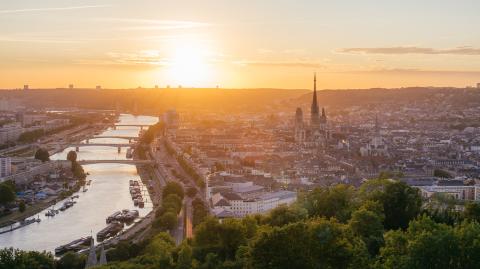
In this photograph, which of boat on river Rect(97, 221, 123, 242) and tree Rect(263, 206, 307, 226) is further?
boat on river Rect(97, 221, 123, 242)

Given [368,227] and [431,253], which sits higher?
→ [431,253]

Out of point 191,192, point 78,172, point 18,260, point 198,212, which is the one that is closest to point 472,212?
point 18,260

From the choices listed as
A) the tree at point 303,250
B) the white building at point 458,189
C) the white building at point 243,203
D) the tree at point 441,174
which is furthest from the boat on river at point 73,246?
the tree at point 441,174

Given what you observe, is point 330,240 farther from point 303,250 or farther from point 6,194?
point 6,194

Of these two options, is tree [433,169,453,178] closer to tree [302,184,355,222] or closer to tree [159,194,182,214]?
tree [159,194,182,214]

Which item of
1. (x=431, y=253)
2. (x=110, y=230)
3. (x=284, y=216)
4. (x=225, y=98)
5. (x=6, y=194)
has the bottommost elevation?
(x=110, y=230)

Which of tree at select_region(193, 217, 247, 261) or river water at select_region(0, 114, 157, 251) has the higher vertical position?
tree at select_region(193, 217, 247, 261)

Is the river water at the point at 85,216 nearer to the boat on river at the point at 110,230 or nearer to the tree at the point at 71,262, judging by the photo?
the boat on river at the point at 110,230

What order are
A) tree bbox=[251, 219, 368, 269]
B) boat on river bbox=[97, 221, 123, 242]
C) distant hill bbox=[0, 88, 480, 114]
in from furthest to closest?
distant hill bbox=[0, 88, 480, 114]
boat on river bbox=[97, 221, 123, 242]
tree bbox=[251, 219, 368, 269]

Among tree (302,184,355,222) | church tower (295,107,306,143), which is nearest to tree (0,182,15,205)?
tree (302,184,355,222)

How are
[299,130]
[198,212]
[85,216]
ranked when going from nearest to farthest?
[198,212] → [85,216] → [299,130]

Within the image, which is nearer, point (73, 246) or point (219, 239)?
point (219, 239)
